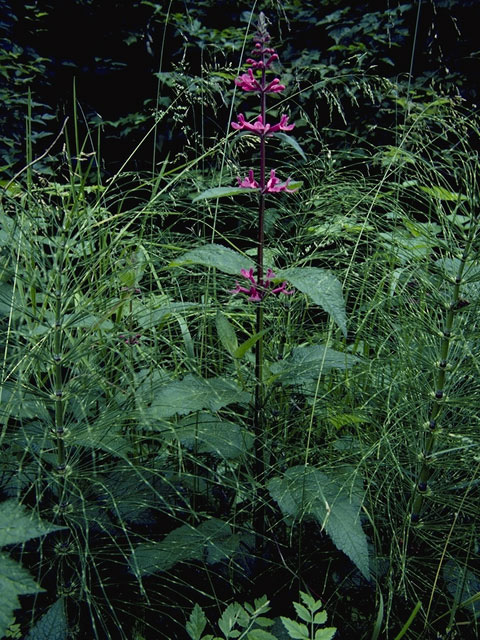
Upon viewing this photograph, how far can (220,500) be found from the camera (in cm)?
122

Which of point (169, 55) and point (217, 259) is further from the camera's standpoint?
point (169, 55)

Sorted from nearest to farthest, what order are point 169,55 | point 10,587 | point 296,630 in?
point 10,587 → point 296,630 → point 169,55

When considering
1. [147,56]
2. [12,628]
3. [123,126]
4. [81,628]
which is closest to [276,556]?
[81,628]

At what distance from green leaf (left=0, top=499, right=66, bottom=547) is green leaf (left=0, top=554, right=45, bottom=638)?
0.03 meters

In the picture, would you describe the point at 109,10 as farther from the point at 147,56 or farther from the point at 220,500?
the point at 220,500

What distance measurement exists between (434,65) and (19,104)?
229 centimetres

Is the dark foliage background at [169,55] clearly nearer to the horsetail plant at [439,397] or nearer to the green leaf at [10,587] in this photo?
the horsetail plant at [439,397]

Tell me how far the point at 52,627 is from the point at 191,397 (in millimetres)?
395

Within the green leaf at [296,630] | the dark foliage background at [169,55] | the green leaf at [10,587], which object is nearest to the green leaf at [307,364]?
the green leaf at [296,630]

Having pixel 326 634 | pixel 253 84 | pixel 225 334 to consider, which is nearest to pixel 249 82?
pixel 253 84

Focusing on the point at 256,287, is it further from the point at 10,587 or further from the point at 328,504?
the point at 10,587

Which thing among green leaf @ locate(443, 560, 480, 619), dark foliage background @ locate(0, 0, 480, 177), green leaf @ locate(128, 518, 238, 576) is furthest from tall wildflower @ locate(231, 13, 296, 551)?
dark foliage background @ locate(0, 0, 480, 177)

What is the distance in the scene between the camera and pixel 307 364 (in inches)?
43.5

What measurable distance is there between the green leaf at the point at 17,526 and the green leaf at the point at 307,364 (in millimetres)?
459
